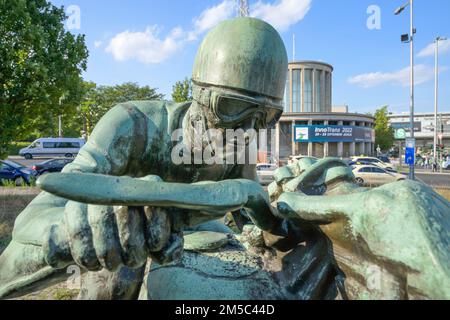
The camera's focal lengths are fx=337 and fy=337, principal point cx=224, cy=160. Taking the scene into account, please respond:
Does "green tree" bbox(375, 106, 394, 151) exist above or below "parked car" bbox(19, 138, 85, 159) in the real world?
above

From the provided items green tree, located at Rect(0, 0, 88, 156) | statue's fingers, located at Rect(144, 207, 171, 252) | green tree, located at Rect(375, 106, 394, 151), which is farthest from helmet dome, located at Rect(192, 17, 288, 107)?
green tree, located at Rect(375, 106, 394, 151)

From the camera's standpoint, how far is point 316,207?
1.26 metres

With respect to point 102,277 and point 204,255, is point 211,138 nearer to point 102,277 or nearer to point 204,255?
point 204,255

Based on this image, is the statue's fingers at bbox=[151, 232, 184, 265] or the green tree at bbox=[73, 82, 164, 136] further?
the green tree at bbox=[73, 82, 164, 136]

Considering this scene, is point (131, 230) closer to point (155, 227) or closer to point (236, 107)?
point (155, 227)

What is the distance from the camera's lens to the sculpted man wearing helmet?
1.00 m

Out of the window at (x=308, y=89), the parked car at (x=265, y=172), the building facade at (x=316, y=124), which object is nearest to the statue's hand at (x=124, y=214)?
the parked car at (x=265, y=172)

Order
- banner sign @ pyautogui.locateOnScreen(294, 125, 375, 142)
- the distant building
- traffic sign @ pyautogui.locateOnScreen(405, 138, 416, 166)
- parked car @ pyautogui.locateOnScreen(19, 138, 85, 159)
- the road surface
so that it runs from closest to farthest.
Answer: traffic sign @ pyautogui.locateOnScreen(405, 138, 416, 166) → the road surface → parked car @ pyautogui.locateOnScreen(19, 138, 85, 159) → banner sign @ pyautogui.locateOnScreen(294, 125, 375, 142) → the distant building

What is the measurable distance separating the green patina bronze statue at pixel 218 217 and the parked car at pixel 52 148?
28556 millimetres

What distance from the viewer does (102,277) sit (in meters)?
1.32

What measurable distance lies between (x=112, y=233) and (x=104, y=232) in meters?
0.02

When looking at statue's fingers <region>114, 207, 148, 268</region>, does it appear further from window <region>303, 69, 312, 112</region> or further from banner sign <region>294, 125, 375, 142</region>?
window <region>303, 69, 312, 112</region>
